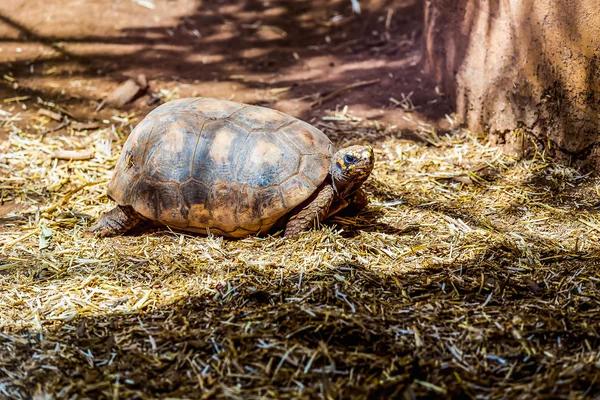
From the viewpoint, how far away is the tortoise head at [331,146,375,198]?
15.1ft

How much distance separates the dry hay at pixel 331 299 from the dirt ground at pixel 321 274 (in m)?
0.01

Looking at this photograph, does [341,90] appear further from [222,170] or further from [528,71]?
[222,170]

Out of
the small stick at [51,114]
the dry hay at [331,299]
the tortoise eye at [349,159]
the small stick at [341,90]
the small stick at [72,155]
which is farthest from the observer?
the small stick at [341,90]

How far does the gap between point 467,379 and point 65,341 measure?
2232mm

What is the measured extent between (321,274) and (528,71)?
3.01 meters

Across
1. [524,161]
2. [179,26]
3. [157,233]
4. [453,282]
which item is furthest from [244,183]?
[179,26]

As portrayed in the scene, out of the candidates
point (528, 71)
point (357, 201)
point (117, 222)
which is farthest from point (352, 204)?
point (528, 71)

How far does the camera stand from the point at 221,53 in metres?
8.76

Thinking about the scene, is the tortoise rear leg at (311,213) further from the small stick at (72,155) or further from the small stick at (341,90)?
the small stick at (341,90)

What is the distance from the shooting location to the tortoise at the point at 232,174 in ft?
15.1

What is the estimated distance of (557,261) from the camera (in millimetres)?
4219

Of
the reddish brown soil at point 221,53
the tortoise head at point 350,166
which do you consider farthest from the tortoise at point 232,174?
the reddish brown soil at point 221,53

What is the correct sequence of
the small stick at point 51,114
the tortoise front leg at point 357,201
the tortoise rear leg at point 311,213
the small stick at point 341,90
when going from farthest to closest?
the small stick at point 341,90 → the small stick at point 51,114 → the tortoise front leg at point 357,201 → the tortoise rear leg at point 311,213

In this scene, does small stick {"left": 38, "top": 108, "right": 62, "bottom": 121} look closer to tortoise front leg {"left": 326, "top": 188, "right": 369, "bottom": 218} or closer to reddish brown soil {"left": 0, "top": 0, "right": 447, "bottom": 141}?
reddish brown soil {"left": 0, "top": 0, "right": 447, "bottom": 141}
